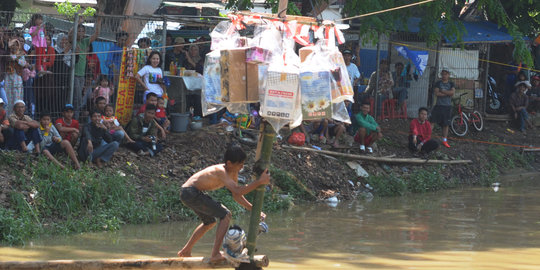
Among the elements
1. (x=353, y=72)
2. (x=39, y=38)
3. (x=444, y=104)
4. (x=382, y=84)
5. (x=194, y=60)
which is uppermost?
(x=39, y=38)

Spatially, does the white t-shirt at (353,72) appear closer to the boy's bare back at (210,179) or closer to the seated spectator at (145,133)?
the seated spectator at (145,133)

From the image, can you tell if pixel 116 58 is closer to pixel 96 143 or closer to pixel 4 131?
pixel 96 143

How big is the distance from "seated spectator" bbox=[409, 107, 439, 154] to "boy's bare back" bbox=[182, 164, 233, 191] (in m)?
9.59

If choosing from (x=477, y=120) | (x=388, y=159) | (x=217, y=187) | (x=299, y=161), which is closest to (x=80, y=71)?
(x=299, y=161)

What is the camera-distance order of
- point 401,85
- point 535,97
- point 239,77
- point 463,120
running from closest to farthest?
point 239,77, point 401,85, point 463,120, point 535,97

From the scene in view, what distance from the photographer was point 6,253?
32.3ft

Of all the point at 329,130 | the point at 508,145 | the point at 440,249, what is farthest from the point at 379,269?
the point at 508,145

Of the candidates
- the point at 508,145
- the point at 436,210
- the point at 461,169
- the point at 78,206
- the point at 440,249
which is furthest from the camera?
the point at 508,145

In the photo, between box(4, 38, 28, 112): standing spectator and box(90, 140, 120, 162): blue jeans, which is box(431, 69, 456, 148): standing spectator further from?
box(4, 38, 28, 112): standing spectator

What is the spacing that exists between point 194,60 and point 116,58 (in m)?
2.04

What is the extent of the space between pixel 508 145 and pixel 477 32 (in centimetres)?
294

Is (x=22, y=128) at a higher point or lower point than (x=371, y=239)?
higher

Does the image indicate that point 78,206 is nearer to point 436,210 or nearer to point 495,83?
point 436,210

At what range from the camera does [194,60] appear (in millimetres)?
15852
